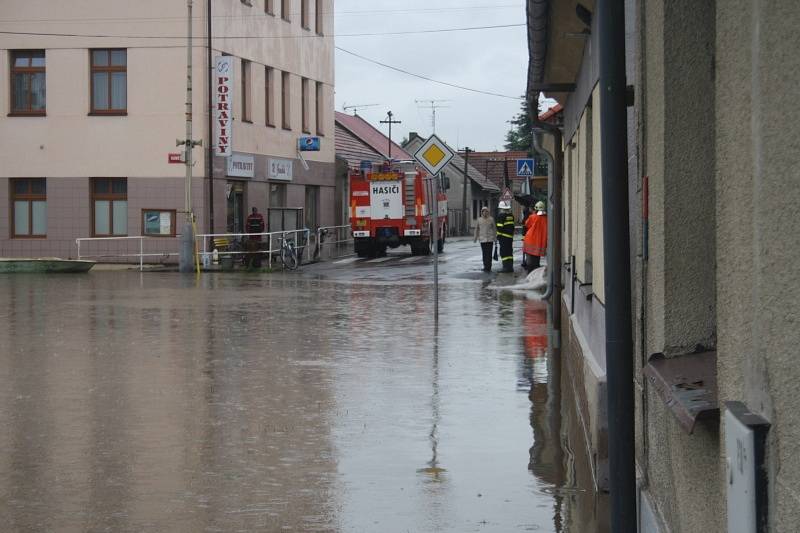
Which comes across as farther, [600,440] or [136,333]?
[136,333]

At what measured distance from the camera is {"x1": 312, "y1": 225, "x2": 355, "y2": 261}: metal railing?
1625 inches

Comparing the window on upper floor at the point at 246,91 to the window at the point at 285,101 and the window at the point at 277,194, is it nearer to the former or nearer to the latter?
the window at the point at 277,194

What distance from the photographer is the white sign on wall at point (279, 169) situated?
43.8 m

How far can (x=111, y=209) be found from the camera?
38.9 meters

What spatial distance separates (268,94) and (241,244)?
9201 mm

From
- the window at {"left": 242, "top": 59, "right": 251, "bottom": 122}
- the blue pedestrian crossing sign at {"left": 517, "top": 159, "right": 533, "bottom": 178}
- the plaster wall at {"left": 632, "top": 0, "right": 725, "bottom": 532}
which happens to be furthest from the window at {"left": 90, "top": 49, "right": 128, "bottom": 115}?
the plaster wall at {"left": 632, "top": 0, "right": 725, "bottom": 532}

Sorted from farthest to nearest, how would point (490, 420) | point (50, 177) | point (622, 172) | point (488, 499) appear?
point (50, 177) < point (490, 420) < point (488, 499) < point (622, 172)

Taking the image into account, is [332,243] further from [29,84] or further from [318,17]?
[29,84]

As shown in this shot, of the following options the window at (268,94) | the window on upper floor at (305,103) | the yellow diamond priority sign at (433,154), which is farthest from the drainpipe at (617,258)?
the window on upper floor at (305,103)

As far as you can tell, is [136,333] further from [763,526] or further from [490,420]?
[763,526]

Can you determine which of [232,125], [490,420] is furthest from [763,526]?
[232,125]

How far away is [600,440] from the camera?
24.0ft

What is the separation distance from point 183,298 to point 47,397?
12598 millimetres

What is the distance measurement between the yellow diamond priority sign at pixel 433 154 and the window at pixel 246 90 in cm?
2347
